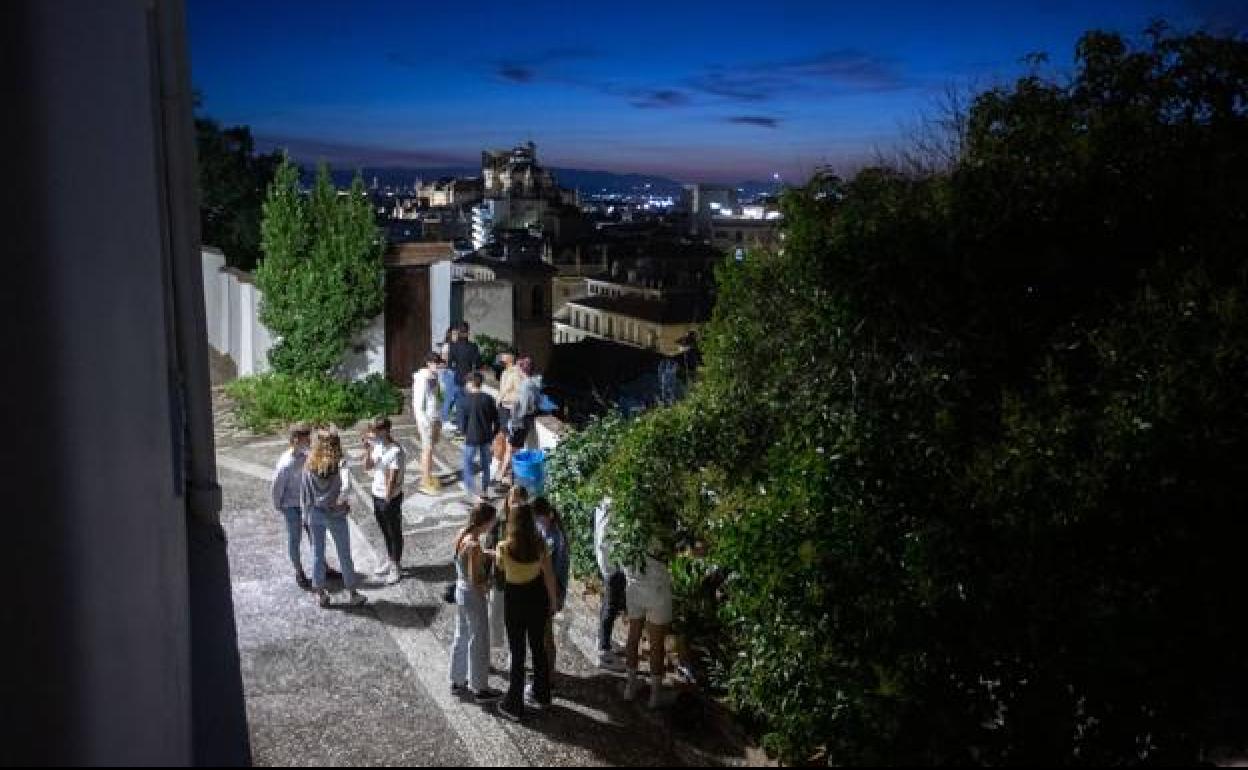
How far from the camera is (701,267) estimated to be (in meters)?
66.9

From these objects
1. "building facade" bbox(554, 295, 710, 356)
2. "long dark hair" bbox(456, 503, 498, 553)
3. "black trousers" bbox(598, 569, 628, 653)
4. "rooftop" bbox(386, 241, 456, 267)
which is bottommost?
"building facade" bbox(554, 295, 710, 356)

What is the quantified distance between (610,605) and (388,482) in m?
2.25

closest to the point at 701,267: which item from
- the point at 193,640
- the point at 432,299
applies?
the point at 432,299

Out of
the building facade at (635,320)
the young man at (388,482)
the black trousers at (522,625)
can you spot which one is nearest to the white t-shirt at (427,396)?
the young man at (388,482)

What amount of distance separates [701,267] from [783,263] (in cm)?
5850

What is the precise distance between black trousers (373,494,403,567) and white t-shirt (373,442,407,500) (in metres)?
0.08

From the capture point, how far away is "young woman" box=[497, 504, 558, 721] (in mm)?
6789

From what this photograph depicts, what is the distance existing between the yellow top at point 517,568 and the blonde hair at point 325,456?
86.2 inches

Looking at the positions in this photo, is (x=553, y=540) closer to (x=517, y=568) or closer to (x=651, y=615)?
(x=517, y=568)

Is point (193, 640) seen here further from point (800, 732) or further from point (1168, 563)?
point (1168, 563)

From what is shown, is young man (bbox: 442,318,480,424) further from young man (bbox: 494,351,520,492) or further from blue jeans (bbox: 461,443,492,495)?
blue jeans (bbox: 461,443,492,495)

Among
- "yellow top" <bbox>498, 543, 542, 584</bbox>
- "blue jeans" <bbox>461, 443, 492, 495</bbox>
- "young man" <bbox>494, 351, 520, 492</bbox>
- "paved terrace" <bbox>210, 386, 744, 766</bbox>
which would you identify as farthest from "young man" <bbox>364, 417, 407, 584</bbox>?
"young man" <bbox>494, 351, 520, 492</bbox>

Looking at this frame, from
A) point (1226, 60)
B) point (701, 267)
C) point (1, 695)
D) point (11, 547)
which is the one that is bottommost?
point (701, 267)

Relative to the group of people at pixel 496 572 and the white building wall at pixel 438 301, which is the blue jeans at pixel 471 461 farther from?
the white building wall at pixel 438 301
